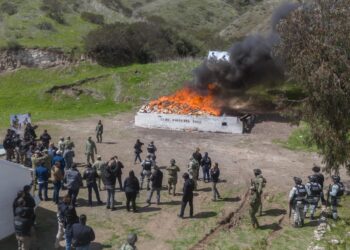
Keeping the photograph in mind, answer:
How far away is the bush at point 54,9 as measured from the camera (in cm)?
4966

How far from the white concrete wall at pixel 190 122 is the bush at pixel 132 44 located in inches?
553

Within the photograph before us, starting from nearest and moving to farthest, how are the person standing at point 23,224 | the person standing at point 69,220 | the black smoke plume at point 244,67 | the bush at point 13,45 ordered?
the person standing at point 23,224 → the person standing at point 69,220 → the black smoke plume at point 244,67 → the bush at point 13,45

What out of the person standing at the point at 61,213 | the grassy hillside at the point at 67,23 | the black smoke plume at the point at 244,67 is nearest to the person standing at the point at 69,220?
the person standing at the point at 61,213

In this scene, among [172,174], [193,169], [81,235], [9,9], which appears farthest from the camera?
[9,9]

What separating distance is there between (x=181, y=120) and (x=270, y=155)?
6855 mm

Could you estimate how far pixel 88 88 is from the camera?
38188 mm

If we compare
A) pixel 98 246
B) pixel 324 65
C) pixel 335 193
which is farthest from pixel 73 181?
pixel 324 65

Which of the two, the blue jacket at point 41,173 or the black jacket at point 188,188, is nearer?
the black jacket at point 188,188

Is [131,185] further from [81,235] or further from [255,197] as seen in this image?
[81,235]

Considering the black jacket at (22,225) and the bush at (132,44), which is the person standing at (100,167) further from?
the bush at (132,44)

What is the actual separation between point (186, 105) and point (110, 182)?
15628mm

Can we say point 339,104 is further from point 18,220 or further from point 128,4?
point 128,4

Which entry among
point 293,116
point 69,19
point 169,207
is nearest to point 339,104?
point 293,116

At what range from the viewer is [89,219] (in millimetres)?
16125
